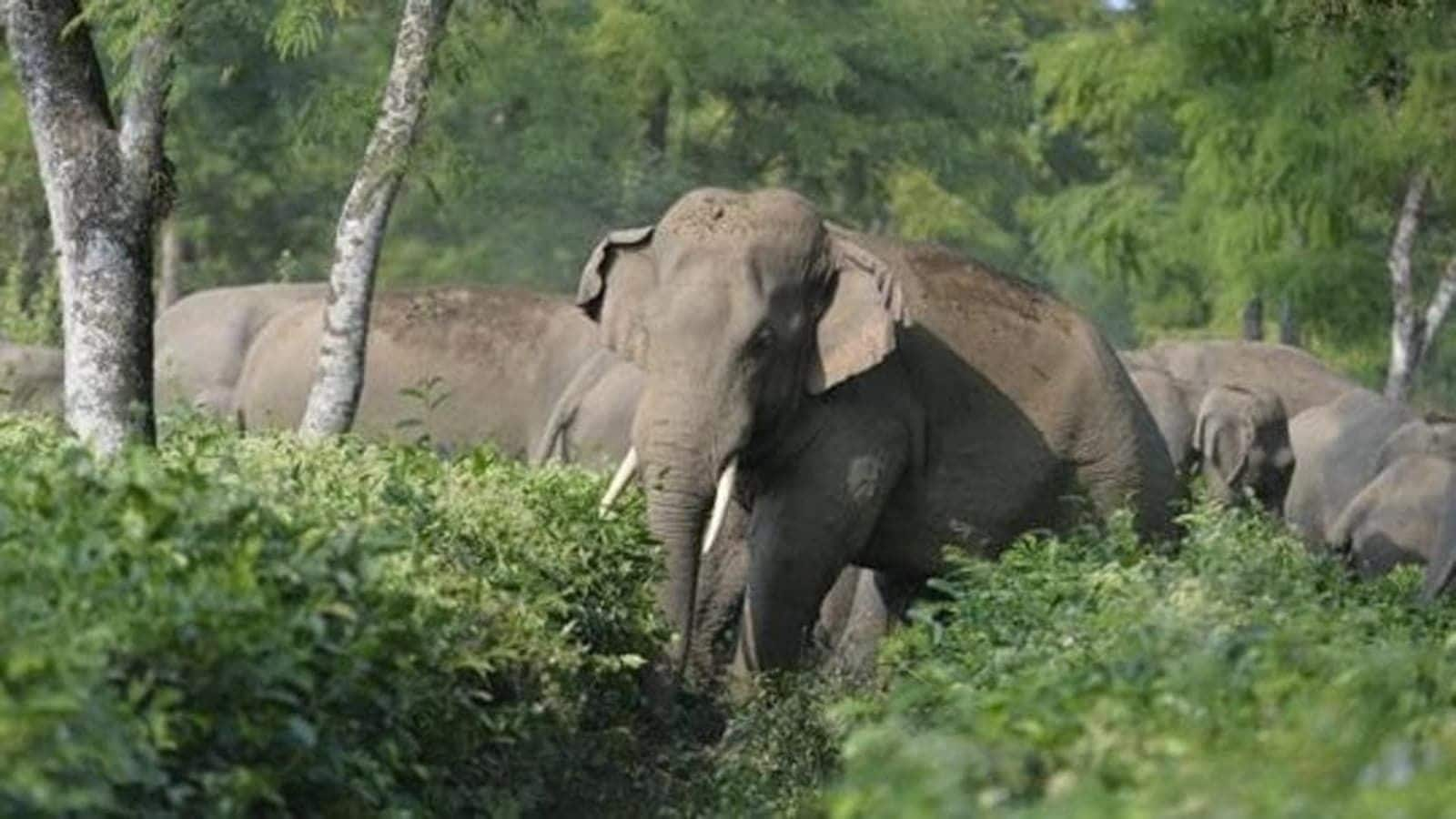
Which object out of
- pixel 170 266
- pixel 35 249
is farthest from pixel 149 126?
pixel 35 249

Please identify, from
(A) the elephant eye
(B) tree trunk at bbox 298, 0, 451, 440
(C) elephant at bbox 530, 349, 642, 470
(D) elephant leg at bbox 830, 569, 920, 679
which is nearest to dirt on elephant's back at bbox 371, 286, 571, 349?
(C) elephant at bbox 530, 349, 642, 470

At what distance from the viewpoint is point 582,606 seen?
15.0m

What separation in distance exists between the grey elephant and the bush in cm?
1524

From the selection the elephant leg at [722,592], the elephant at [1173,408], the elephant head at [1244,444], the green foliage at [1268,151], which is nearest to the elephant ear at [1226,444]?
the elephant head at [1244,444]

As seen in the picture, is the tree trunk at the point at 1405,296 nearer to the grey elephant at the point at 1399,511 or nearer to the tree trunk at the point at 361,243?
the grey elephant at the point at 1399,511

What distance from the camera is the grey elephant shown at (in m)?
29.4

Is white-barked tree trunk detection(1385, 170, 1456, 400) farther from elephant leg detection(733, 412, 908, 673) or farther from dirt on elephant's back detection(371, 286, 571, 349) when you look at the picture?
elephant leg detection(733, 412, 908, 673)

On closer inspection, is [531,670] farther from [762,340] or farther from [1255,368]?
[1255,368]

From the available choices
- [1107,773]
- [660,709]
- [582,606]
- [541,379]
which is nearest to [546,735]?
[582,606]

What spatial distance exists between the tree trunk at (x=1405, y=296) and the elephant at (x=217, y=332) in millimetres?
7780

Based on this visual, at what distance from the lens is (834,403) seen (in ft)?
64.0

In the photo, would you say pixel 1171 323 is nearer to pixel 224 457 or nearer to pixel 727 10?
pixel 727 10

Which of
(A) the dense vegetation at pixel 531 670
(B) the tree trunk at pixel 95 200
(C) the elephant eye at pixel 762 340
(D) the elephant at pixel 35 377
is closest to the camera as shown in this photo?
(A) the dense vegetation at pixel 531 670

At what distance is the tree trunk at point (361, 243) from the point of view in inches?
781
